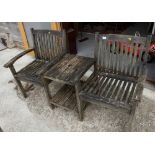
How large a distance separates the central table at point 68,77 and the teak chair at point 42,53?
0.34 ft

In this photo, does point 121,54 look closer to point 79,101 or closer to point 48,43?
point 79,101

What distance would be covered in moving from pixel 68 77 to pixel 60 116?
64 cm

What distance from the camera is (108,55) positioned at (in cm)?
183

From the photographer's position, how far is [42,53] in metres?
2.33

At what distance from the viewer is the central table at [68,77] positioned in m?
1.65

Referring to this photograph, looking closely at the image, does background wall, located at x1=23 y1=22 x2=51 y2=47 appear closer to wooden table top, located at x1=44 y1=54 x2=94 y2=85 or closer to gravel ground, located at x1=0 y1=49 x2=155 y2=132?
wooden table top, located at x1=44 y1=54 x2=94 y2=85

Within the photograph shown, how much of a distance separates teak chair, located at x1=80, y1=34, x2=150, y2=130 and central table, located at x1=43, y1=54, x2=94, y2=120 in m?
0.16

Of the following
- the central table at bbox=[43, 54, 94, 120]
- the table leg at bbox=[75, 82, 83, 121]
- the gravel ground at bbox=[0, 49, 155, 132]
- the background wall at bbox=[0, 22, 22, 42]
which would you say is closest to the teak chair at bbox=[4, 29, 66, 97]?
the central table at bbox=[43, 54, 94, 120]

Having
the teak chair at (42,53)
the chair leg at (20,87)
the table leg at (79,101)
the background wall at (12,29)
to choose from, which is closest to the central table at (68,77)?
the table leg at (79,101)

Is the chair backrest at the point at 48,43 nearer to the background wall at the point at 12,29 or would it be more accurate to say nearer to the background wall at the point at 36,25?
the background wall at the point at 36,25

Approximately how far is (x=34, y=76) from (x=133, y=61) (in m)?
1.22

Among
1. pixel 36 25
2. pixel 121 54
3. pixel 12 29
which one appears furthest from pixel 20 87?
pixel 12 29

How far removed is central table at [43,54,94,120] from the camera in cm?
165
